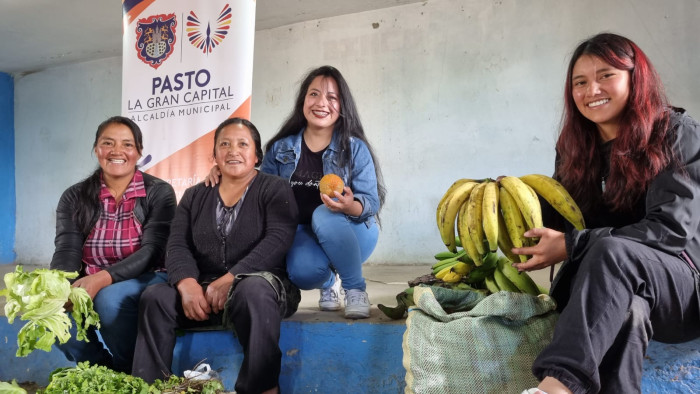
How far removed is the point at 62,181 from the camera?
8445 millimetres

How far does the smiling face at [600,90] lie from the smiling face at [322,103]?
1.18m

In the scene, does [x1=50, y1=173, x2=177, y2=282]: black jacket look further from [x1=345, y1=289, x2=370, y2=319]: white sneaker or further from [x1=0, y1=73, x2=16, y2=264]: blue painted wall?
[x1=0, y1=73, x2=16, y2=264]: blue painted wall

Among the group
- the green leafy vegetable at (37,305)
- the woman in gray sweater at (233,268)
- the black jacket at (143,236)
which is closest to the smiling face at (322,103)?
the woman in gray sweater at (233,268)

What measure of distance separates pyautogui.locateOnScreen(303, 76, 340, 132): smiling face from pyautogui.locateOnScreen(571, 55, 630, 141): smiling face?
1178mm

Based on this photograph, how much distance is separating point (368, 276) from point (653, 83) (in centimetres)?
345

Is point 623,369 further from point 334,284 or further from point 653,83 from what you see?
point 334,284

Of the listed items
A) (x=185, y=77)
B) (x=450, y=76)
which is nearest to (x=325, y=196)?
(x=185, y=77)

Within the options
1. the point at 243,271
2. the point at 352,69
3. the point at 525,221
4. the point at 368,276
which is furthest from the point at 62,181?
the point at 525,221

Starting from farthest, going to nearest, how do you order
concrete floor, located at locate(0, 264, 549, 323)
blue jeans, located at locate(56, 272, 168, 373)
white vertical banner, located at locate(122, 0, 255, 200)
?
white vertical banner, located at locate(122, 0, 255, 200) → concrete floor, located at locate(0, 264, 549, 323) → blue jeans, located at locate(56, 272, 168, 373)

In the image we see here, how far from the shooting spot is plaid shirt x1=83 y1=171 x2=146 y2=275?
2742 millimetres

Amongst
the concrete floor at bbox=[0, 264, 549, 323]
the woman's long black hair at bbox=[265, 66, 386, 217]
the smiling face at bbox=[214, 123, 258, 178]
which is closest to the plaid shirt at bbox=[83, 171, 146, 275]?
the smiling face at bbox=[214, 123, 258, 178]

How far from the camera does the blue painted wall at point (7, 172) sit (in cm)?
870

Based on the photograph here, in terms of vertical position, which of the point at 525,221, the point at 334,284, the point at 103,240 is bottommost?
the point at 334,284

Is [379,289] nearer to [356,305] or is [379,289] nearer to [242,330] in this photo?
[356,305]
